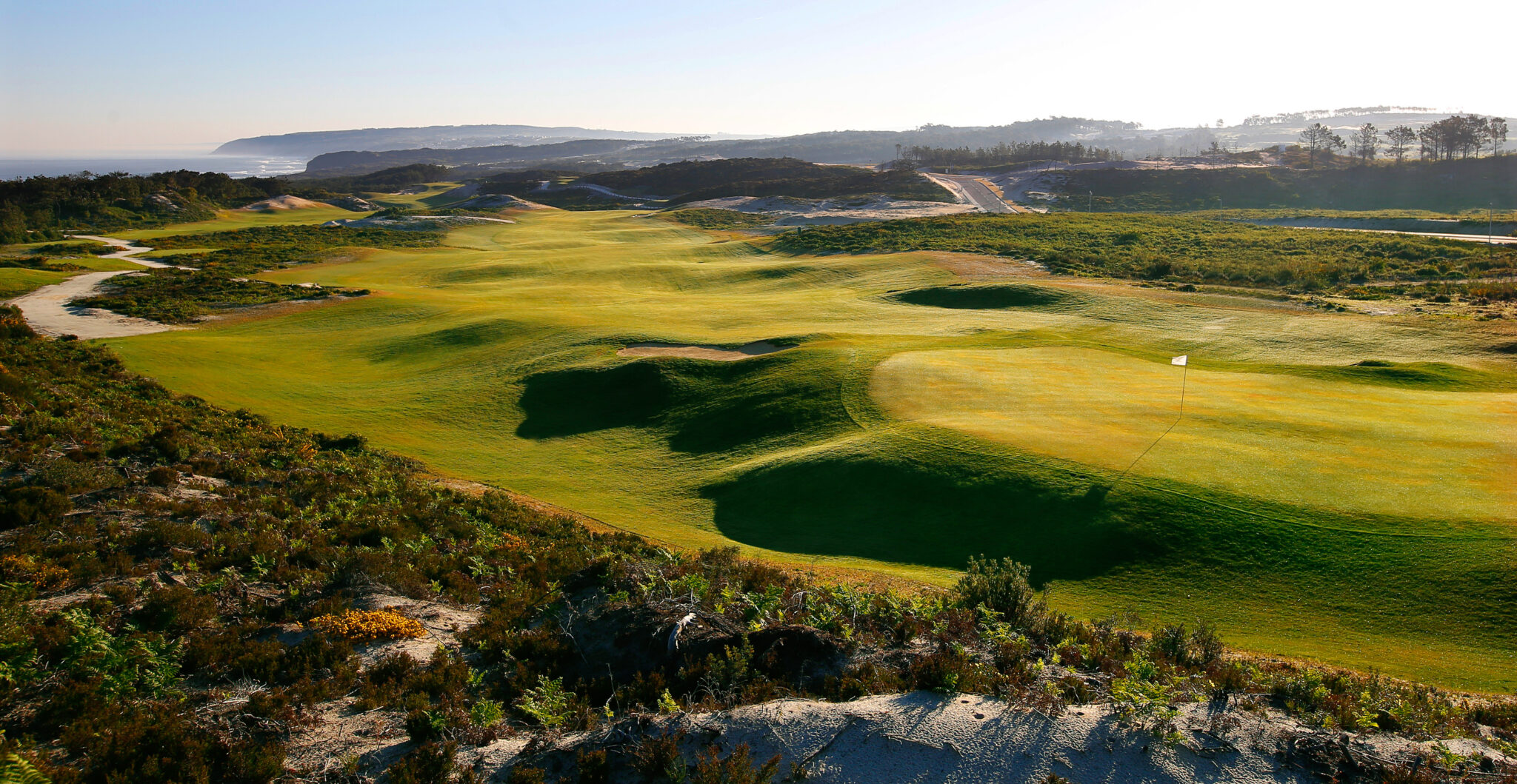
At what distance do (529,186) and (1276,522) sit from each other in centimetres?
15302

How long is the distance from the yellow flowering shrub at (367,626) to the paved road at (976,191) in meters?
98.2

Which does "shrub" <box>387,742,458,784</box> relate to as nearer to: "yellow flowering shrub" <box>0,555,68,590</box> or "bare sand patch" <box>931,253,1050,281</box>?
"yellow flowering shrub" <box>0,555,68,590</box>

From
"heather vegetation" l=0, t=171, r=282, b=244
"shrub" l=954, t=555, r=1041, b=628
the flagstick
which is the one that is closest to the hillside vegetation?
the flagstick

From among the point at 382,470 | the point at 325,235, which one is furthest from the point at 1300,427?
the point at 325,235

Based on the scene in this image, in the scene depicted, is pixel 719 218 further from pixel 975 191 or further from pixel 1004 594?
pixel 1004 594

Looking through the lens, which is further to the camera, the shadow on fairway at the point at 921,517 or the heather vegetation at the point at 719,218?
the heather vegetation at the point at 719,218

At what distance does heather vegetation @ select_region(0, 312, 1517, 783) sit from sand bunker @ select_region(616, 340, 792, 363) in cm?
1553

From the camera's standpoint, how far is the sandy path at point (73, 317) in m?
36.2

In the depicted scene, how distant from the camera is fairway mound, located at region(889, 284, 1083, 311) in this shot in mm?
39844

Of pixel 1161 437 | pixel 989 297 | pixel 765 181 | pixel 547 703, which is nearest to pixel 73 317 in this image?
pixel 547 703

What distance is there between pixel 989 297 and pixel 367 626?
3758 cm

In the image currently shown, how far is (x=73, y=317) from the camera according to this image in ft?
130

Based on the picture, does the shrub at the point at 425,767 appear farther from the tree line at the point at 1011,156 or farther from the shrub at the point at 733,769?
the tree line at the point at 1011,156

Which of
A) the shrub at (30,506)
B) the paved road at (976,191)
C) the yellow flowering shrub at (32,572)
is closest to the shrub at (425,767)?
the yellow flowering shrub at (32,572)
